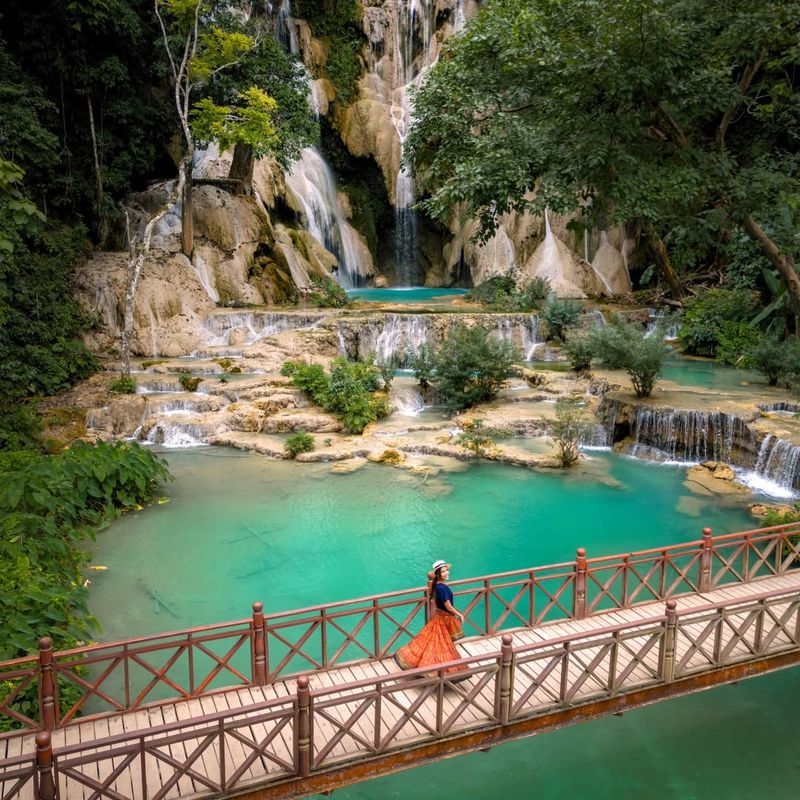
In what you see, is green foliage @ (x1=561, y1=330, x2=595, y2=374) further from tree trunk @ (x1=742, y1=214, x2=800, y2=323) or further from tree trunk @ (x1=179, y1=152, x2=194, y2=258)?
tree trunk @ (x1=179, y1=152, x2=194, y2=258)

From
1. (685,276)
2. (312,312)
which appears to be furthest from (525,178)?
(685,276)

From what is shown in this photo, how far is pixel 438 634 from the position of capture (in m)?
6.17

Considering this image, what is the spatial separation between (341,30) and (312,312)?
19698 mm

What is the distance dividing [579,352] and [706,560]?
12.6m

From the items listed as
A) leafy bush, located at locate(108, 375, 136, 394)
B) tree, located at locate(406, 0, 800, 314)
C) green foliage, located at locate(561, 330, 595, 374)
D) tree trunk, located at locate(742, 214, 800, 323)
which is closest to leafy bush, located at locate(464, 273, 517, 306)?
green foliage, located at locate(561, 330, 595, 374)

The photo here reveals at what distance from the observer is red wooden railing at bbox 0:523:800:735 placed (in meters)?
5.98

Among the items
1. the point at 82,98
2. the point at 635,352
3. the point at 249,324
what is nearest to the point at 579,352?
the point at 635,352

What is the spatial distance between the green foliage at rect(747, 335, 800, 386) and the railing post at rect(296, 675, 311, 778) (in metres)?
15.8

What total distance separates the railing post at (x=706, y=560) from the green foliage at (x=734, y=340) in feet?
51.3

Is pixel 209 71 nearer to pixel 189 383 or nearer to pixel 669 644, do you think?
pixel 189 383

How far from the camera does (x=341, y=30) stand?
A: 35.8m

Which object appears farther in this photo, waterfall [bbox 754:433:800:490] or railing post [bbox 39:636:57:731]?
waterfall [bbox 754:433:800:490]

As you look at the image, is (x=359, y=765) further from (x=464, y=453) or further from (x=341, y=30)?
(x=341, y=30)

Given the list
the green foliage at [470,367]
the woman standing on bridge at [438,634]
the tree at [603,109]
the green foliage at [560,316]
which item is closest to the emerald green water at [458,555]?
the woman standing on bridge at [438,634]
